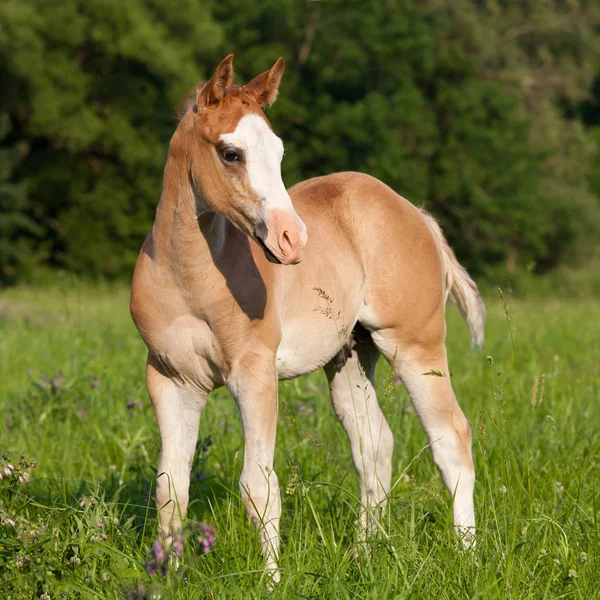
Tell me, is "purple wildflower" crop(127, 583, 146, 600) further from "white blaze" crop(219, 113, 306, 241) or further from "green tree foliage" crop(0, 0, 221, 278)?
"green tree foliage" crop(0, 0, 221, 278)

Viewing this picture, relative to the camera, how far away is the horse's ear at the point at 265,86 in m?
3.29

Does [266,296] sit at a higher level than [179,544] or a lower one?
higher

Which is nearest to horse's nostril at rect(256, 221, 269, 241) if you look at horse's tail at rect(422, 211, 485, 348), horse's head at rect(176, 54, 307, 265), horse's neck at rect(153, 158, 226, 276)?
horse's head at rect(176, 54, 307, 265)

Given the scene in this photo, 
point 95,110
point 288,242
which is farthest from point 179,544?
point 95,110

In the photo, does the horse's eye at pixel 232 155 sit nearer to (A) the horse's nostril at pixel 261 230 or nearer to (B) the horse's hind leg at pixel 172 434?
(A) the horse's nostril at pixel 261 230

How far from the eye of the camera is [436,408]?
13.6ft

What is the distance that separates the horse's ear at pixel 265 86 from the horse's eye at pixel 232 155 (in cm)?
29

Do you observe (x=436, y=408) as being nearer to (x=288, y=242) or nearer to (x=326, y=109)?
(x=288, y=242)

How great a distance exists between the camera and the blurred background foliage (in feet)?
84.0

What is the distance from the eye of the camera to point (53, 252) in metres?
28.5

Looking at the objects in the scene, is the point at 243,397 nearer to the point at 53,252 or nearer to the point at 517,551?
the point at 517,551

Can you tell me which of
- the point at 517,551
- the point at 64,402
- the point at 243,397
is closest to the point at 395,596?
the point at 517,551

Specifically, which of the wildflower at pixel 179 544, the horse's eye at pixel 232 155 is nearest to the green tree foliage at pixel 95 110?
the horse's eye at pixel 232 155

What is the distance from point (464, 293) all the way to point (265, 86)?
1851 mm
